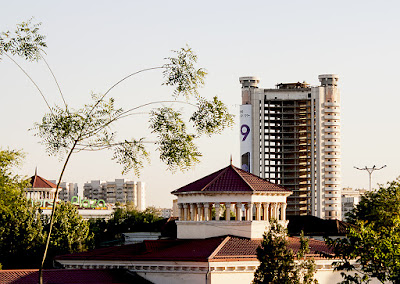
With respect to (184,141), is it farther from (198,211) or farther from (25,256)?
(25,256)

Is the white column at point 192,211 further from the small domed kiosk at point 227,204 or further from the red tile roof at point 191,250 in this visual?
the red tile roof at point 191,250

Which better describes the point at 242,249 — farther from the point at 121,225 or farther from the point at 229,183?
the point at 121,225

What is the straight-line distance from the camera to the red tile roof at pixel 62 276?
6925cm

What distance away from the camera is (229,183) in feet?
254

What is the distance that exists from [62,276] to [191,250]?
401 inches

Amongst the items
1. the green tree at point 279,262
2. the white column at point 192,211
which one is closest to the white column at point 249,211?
the white column at point 192,211

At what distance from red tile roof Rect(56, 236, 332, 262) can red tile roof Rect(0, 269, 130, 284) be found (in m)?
2.79

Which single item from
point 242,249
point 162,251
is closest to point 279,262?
point 242,249

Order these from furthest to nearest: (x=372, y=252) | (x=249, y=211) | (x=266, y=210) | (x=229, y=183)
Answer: (x=229, y=183)
(x=266, y=210)
(x=249, y=211)
(x=372, y=252)

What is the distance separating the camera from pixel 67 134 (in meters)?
42.9

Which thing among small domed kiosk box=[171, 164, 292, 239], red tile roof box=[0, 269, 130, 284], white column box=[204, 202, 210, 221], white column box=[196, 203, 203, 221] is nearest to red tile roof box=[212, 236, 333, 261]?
small domed kiosk box=[171, 164, 292, 239]

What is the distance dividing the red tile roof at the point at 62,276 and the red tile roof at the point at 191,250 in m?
2.79

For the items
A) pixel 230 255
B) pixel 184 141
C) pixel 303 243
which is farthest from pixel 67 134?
pixel 230 255

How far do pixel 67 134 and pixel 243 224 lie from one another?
1387 inches
